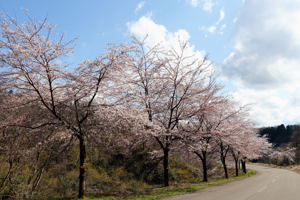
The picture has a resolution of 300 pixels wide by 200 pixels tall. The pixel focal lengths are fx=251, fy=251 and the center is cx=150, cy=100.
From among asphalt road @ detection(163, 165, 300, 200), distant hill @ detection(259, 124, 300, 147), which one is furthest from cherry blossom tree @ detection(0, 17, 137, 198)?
distant hill @ detection(259, 124, 300, 147)

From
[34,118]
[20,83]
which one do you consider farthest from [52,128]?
[20,83]

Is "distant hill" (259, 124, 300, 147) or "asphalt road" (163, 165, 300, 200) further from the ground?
"distant hill" (259, 124, 300, 147)

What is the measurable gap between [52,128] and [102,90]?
2.86m

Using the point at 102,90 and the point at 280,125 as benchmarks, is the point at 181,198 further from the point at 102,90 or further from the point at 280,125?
the point at 280,125

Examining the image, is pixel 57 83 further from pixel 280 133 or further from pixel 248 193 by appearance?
pixel 280 133

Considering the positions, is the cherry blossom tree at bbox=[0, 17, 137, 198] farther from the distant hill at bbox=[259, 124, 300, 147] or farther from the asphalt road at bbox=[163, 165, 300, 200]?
the distant hill at bbox=[259, 124, 300, 147]

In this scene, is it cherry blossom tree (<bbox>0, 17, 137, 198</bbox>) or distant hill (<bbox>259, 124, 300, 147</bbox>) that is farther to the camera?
distant hill (<bbox>259, 124, 300, 147</bbox>)

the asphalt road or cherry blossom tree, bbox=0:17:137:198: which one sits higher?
cherry blossom tree, bbox=0:17:137:198

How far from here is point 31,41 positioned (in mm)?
9602

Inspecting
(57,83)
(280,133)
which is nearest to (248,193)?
(57,83)

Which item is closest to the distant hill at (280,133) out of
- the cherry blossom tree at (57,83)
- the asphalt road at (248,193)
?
the asphalt road at (248,193)

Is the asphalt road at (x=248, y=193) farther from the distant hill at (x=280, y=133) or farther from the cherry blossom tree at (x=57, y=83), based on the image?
the distant hill at (x=280, y=133)

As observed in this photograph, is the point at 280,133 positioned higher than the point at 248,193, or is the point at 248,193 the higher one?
the point at 280,133

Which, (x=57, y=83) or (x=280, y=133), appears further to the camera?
(x=280, y=133)
